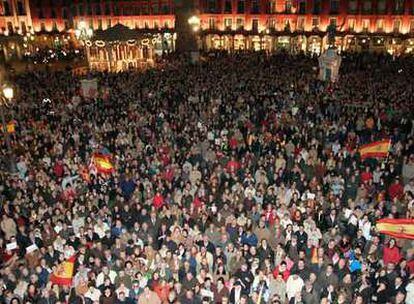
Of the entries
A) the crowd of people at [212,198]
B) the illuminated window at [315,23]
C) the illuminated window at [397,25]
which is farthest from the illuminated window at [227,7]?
the crowd of people at [212,198]

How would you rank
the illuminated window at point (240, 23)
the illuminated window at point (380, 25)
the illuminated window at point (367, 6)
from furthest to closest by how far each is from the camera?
the illuminated window at point (240, 23) < the illuminated window at point (380, 25) < the illuminated window at point (367, 6)

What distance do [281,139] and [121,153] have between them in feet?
20.7

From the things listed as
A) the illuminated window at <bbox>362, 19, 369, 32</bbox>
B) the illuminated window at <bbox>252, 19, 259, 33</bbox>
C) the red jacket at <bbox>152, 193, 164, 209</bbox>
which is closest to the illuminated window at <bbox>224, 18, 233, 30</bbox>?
the illuminated window at <bbox>252, 19, 259, 33</bbox>

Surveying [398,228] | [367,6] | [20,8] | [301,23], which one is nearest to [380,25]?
[367,6]

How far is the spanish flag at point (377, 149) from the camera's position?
15438 millimetres

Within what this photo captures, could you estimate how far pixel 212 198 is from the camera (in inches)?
563

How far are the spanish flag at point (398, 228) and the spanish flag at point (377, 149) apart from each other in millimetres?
4602

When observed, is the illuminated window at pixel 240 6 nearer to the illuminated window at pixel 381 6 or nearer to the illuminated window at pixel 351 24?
the illuminated window at pixel 351 24

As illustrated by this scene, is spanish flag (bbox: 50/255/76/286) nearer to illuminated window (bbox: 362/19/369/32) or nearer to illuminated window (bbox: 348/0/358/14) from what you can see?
illuminated window (bbox: 362/19/369/32)

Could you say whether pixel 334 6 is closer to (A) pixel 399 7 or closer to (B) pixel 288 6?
(B) pixel 288 6

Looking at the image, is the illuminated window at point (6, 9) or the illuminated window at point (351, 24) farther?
the illuminated window at point (6, 9)

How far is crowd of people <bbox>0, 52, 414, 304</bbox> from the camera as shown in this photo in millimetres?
10781

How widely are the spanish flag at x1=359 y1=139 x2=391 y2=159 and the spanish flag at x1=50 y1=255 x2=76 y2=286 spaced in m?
9.92

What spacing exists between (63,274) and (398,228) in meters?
7.88
